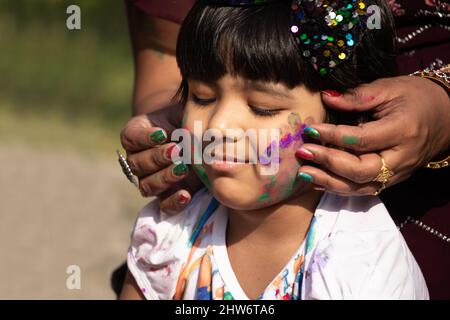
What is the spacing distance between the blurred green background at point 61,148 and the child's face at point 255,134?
3.76 feet

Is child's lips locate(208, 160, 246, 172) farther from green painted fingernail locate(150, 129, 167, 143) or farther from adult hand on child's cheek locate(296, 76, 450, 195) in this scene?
green painted fingernail locate(150, 129, 167, 143)

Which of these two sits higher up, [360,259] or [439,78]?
[439,78]

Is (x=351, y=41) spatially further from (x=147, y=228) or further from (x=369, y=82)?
(x=147, y=228)

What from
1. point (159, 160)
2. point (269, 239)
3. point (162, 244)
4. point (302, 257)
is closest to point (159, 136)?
point (159, 160)

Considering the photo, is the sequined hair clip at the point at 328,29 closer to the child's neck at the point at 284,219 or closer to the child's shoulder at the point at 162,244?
the child's neck at the point at 284,219

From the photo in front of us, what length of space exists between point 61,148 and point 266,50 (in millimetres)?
3328

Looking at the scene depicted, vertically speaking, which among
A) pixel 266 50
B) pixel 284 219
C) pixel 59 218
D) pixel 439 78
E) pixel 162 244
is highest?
pixel 266 50

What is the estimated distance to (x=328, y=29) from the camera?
73.2 inches

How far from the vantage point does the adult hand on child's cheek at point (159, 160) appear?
2164 millimetres

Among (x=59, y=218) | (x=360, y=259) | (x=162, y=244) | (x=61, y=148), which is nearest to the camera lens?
(x=360, y=259)

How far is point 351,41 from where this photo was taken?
6.11 feet

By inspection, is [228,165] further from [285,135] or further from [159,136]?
[159,136]

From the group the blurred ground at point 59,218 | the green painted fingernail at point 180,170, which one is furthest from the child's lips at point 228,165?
the blurred ground at point 59,218

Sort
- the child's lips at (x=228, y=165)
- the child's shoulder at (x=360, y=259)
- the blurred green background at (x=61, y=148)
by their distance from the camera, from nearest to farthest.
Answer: the child's shoulder at (x=360, y=259), the child's lips at (x=228, y=165), the blurred green background at (x=61, y=148)
